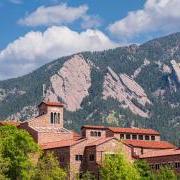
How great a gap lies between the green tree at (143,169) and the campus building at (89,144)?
4166 mm

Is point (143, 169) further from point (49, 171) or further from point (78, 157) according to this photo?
point (49, 171)

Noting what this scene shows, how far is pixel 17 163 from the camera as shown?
114m

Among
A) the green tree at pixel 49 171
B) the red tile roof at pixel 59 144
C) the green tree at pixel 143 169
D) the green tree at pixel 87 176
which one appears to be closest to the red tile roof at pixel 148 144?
the green tree at pixel 143 169

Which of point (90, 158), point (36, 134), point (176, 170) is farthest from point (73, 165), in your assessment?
point (176, 170)

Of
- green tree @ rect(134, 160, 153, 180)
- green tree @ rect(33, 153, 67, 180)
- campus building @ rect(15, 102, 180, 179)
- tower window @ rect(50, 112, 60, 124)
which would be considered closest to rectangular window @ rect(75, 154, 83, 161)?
campus building @ rect(15, 102, 180, 179)

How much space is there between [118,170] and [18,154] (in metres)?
18.7

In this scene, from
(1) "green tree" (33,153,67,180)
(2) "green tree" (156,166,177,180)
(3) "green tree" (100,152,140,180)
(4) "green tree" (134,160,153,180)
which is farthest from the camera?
(4) "green tree" (134,160,153,180)

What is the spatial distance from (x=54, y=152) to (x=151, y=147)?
28.6 m

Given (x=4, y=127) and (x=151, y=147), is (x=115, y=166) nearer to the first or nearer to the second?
(x=4, y=127)

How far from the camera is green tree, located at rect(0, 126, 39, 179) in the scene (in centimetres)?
11338

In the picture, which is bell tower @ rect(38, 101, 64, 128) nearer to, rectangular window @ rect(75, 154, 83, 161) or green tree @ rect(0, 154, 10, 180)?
rectangular window @ rect(75, 154, 83, 161)

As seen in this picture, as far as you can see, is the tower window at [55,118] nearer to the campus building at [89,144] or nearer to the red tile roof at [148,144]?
the campus building at [89,144]

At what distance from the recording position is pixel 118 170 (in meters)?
110

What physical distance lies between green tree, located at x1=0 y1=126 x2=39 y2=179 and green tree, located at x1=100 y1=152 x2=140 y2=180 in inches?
533
